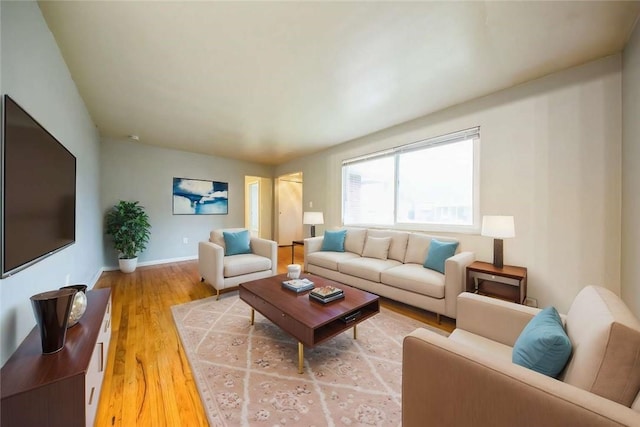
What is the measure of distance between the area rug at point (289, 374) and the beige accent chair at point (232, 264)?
1.85 ft

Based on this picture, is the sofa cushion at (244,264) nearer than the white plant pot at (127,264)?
Yes

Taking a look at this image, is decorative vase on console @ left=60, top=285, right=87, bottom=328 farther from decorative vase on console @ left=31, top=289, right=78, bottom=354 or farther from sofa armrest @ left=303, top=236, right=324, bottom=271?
sofa armrest @ left=303, top=236, right=324, bottom=271

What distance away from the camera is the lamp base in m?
2.35

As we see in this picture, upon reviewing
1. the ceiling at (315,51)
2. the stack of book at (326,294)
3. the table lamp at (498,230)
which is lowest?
the stack of book at (326,294)

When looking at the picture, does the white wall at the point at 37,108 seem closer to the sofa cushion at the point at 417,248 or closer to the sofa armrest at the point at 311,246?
the sofa armrest at the point at 311,246

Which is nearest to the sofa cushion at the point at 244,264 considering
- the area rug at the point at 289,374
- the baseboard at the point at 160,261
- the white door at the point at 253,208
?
the area rug at the point at 289,374

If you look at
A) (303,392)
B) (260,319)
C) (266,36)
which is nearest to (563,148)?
(266,36)

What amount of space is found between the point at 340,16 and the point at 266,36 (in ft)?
1.85

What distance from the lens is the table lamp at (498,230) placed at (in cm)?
222

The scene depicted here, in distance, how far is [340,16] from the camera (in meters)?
1.54

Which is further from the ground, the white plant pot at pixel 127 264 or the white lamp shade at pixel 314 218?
the white lamp shade at pixel 314 218

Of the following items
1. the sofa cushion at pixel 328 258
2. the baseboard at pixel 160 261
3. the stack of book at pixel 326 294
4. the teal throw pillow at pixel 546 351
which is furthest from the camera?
the baseboard at pixel 160 261

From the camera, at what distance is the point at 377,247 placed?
3217mm

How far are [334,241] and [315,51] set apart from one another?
2.55 meters
